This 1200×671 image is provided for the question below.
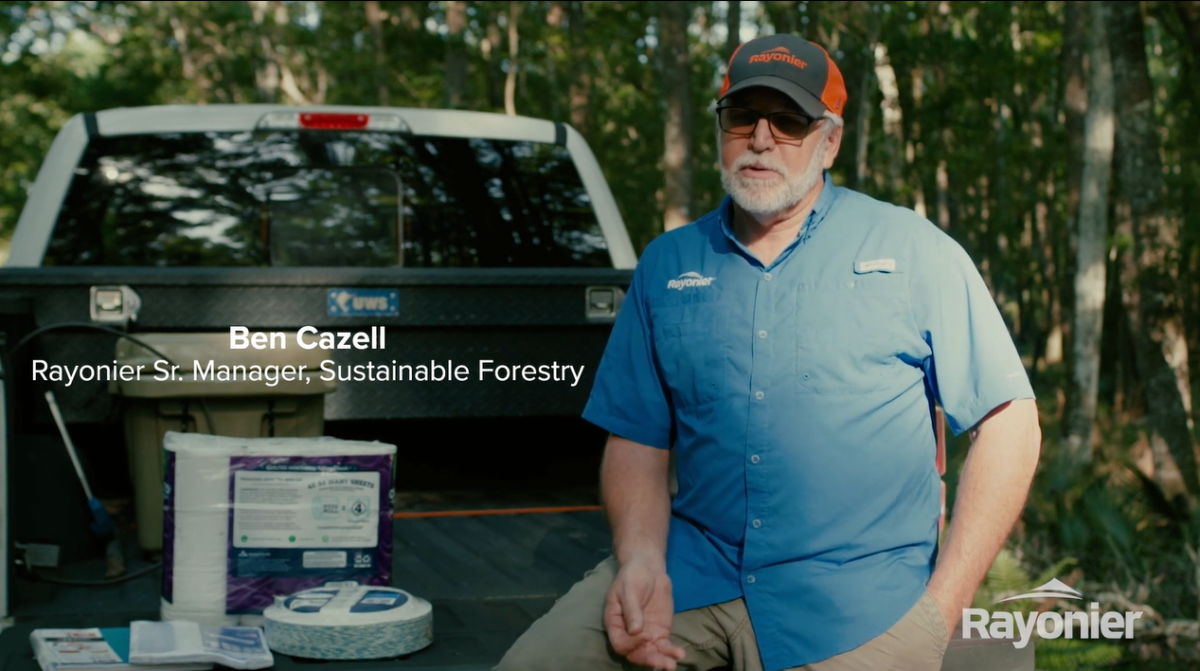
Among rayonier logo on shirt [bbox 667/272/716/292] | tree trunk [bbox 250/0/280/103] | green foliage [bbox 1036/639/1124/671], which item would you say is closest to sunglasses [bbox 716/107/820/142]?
rayonier logo on shirt [bbox 667/272/716/292]

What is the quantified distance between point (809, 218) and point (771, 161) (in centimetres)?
14

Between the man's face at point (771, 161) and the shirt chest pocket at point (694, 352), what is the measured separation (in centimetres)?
25

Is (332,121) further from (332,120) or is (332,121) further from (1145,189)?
(1145,189)

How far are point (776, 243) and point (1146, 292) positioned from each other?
10.4 m

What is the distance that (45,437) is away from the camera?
146 inches

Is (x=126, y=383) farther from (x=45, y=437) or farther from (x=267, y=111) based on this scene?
(x=267, y=111)

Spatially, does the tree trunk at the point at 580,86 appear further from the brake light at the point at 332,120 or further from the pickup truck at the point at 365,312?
the brake light at the point at 332,120

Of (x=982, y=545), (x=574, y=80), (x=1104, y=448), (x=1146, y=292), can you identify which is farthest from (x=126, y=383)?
(x=574, y=80)

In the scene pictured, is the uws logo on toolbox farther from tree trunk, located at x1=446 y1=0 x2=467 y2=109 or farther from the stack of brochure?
tree trunk, located at x1=446 y1=0 x2=467 y2=109

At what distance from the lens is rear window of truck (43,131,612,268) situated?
4844 millimetres

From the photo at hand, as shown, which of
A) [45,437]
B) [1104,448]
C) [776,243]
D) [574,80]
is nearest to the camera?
[776,243]

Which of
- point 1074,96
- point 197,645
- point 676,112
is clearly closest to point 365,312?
point 197,645

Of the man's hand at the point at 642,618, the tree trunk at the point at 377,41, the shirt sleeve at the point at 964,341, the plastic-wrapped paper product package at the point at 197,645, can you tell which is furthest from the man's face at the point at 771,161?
the tree trunk at the point at 377,41

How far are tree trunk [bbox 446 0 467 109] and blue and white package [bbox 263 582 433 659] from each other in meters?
16.7
